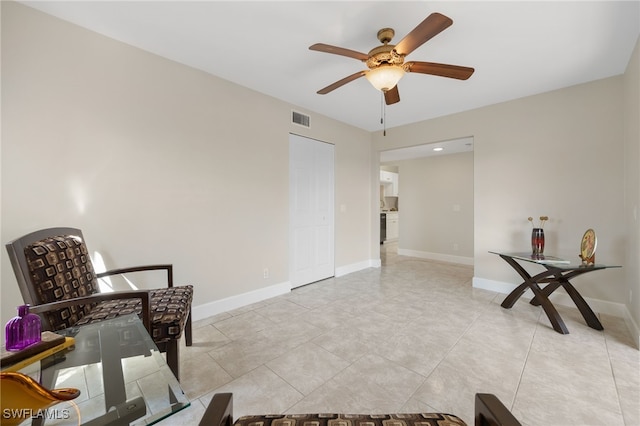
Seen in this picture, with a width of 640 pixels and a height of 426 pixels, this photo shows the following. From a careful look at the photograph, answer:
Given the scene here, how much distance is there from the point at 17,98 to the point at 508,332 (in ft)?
14.2

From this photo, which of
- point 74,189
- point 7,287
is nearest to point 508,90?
point 74,189

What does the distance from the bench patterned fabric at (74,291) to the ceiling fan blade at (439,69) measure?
2405mm

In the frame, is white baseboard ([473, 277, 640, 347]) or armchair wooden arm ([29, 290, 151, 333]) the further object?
white baseboard ([473, 277, 640, 347])

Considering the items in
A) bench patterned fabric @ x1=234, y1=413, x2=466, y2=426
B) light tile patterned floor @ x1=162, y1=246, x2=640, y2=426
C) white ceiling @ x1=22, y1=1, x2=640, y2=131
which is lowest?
light tile patterned floor @ x1=162, y1=246, x2=640, y2=426

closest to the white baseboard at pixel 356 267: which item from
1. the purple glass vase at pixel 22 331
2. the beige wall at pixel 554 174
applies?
the beige wall at pixel 554 174

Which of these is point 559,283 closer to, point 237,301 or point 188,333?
point 237,301

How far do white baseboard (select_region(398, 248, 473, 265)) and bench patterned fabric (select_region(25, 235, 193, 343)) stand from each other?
5412 millimetres

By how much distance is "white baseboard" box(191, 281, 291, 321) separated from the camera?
2.62 meters

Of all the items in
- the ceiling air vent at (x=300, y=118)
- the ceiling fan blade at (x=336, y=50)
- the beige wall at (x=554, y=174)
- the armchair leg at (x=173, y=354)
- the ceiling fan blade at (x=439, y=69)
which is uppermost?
the ceiling air vent at (x=300, y=118)

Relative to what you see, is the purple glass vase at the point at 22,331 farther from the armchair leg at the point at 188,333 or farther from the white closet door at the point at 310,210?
the white closet door at the point at 310,210

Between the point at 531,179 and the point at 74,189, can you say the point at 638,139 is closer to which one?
the point at 531,179

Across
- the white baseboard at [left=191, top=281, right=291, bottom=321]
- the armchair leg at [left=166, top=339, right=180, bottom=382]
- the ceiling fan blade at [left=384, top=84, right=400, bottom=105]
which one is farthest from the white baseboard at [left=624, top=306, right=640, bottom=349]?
the armchair leg at [left=166, top=339, right=180, bottom=382]

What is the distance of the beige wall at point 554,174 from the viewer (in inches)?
108

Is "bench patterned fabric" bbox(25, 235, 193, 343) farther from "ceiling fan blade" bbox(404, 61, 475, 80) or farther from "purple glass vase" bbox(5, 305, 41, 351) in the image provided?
"ceiling fan blade" bbox(404, 61, 475, 80)
